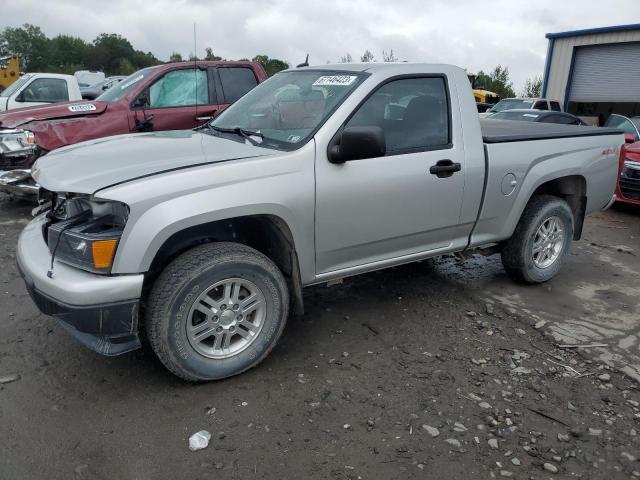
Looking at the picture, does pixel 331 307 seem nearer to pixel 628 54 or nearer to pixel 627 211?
pixel 627 211

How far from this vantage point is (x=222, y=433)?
2.77 metres

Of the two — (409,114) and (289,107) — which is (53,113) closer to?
(289,107)

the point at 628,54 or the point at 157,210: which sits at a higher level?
the point at 628,54

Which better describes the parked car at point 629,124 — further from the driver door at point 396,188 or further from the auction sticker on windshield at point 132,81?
the auction sticker on windshield at point 132,81

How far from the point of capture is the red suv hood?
22.1 ft

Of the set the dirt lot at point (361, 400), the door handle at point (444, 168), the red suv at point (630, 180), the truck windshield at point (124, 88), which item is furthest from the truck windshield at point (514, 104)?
the door handle at point (444, 168)

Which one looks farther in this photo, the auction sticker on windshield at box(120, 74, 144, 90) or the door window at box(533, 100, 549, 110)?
the door window at box(533, 100, 549, 110)

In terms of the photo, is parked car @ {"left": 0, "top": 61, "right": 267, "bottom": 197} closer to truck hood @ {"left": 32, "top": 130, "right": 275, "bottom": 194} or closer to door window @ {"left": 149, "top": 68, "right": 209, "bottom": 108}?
door window @ {"left": 149, "top": 68, "right": 209, "bottom": 108}

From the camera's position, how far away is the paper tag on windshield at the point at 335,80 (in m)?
3.65

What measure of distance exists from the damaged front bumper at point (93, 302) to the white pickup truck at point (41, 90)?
28.8ft

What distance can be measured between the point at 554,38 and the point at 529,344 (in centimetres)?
1859

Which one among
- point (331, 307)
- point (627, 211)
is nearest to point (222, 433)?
point (331, 307)

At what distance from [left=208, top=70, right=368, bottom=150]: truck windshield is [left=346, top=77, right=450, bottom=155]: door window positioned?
187 millimetres

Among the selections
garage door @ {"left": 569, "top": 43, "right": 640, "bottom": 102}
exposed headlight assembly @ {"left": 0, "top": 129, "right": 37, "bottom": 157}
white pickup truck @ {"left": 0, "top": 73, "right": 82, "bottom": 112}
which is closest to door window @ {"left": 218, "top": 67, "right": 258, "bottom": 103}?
exposed headlight assembly @ {"left": 0, "top": 129, "right": 37, "bottom": 157}
